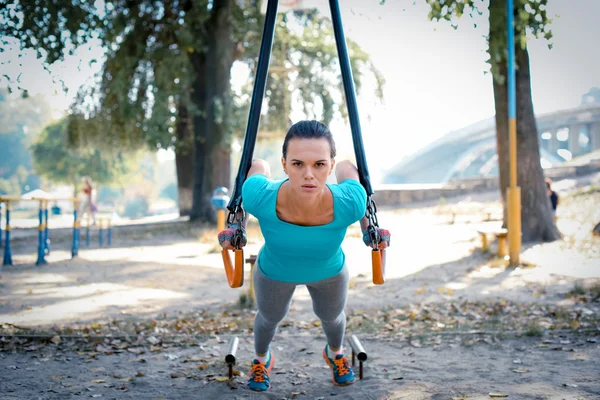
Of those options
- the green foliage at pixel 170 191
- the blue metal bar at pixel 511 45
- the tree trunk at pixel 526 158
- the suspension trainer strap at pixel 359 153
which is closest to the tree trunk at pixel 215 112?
Answer: the tree trunk at pixel 526 158

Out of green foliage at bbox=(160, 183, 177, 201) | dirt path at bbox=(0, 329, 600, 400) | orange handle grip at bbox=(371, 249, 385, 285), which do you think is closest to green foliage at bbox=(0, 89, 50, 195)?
green foliage at bbox=(160, 183, 177, 201)

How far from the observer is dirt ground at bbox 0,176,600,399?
384cm

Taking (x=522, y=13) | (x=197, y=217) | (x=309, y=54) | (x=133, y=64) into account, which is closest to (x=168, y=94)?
(x=133, y=64)

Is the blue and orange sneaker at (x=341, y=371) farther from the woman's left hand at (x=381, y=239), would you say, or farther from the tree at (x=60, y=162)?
the tree at (x=60, y=162)

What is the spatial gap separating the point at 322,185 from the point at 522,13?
6.47 meters

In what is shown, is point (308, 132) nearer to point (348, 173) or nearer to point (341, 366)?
point (348, 173)

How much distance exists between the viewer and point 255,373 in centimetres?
374

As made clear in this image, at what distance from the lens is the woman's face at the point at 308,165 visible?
299 centimetres

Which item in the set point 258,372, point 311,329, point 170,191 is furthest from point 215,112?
point 170,191

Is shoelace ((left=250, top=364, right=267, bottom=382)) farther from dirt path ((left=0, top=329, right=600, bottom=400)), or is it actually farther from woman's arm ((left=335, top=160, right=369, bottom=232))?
woman's arm ((left=335, top=160, right=369, bottom=232))

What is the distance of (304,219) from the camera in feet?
10.3

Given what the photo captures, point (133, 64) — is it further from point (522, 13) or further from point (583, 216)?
point (583, 216)

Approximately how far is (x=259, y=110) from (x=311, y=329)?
10.2 ft

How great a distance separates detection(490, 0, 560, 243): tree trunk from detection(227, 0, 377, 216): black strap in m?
7.61
